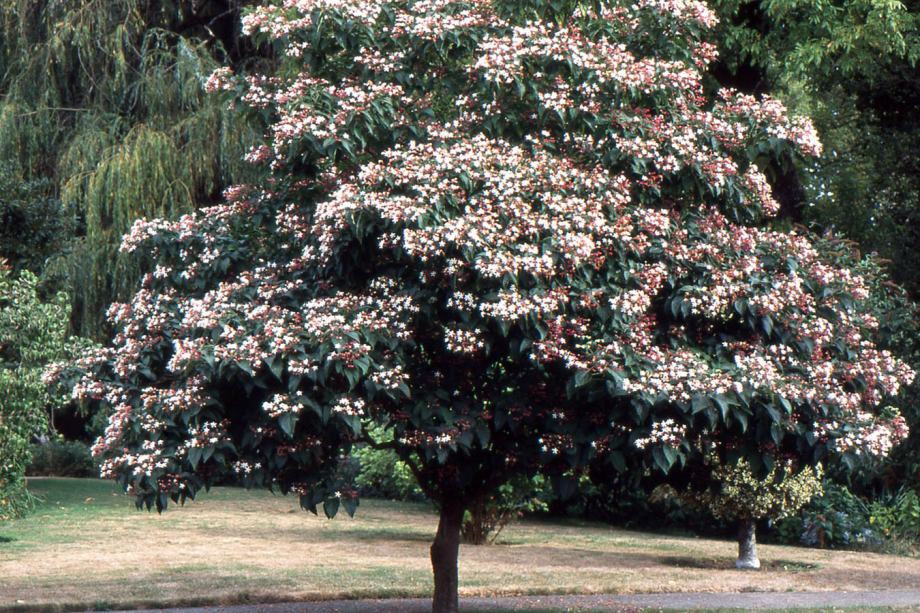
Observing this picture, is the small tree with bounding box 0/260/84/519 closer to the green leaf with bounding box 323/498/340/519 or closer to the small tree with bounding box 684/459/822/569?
the green leaf with bounding box 323/498/340/519

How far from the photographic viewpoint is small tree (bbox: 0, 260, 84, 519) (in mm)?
11812

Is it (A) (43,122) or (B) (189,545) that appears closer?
(B) (189,545)

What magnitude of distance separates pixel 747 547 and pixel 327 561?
16.5 ft

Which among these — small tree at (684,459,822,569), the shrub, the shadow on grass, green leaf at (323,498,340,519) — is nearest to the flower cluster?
green leaf at (323,498,340,519)

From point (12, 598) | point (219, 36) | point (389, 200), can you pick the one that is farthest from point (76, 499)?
point (389, 200)

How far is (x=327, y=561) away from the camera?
13359 millimetres

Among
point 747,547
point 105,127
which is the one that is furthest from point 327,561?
point 105,127

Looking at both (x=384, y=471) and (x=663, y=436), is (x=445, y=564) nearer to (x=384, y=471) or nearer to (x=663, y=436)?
(x=663, y=436)

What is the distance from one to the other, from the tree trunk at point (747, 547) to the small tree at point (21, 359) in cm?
796

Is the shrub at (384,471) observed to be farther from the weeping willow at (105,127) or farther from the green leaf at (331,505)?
the green leaf at (331,505)

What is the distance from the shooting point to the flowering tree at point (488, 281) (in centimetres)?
672

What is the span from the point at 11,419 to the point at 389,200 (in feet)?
22.9

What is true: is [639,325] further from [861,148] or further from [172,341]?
[861,148]

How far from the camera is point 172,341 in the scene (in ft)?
24.8
